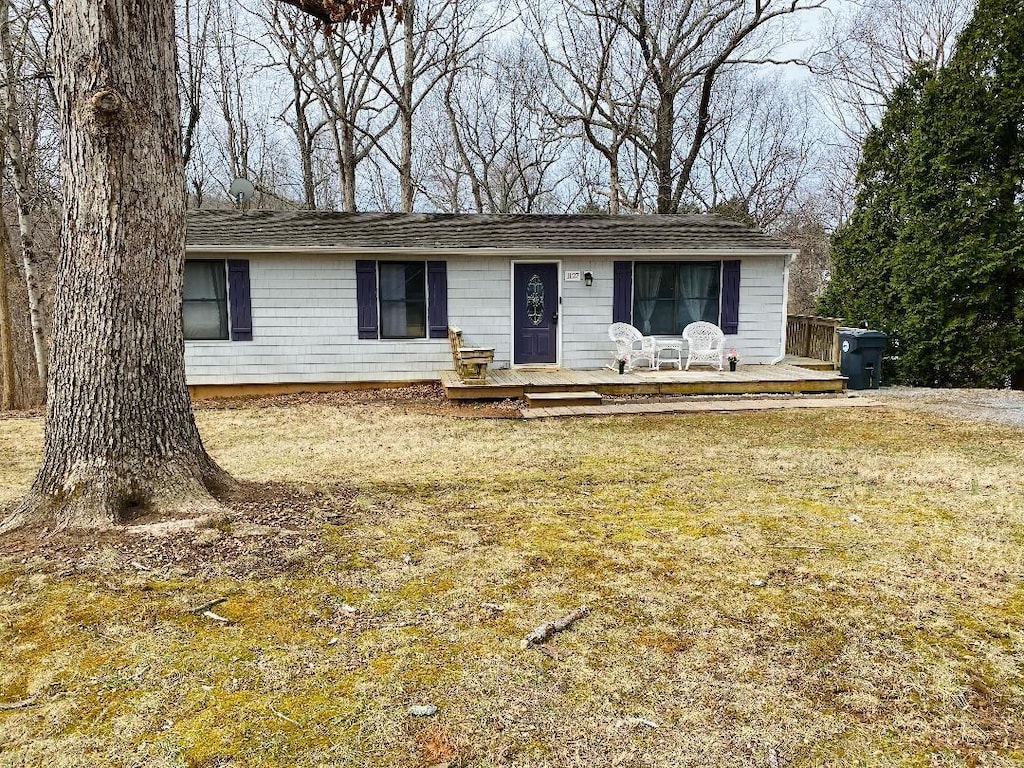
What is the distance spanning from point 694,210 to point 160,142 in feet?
75.5

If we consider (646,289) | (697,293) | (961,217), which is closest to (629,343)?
(646,289)

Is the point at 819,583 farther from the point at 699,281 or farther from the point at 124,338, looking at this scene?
the point at 699,281

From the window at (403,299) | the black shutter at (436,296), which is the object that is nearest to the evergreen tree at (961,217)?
the black shutter at (436,296)

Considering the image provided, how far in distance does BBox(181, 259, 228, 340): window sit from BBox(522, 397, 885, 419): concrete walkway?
16.6ft

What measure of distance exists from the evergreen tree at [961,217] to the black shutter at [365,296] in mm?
8836

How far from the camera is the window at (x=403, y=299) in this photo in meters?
10.2

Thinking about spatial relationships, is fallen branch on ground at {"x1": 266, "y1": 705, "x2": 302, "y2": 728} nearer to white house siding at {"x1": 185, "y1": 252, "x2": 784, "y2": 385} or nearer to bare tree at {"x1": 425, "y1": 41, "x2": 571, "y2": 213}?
white house siding at {"x1": 185, "y1": 252, "x2": 784, "y2": 385}

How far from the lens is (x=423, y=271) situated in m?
10.2

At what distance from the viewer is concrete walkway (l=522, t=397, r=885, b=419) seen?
26.8ft

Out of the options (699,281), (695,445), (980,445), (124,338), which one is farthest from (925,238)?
(124,338)

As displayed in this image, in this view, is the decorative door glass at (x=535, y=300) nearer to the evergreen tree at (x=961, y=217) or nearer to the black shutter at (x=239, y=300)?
the black shutter at (x=239, y=300)

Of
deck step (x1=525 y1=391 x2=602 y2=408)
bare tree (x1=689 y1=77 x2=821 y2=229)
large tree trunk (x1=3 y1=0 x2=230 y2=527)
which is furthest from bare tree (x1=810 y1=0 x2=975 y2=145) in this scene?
large tree trunk (x1=3 y1=0 x2=230 y2=527)

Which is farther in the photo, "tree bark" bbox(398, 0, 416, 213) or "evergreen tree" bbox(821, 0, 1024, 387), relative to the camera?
"tree bark" bbox(398, 0, 416, 213)

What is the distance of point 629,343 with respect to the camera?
400 inches
